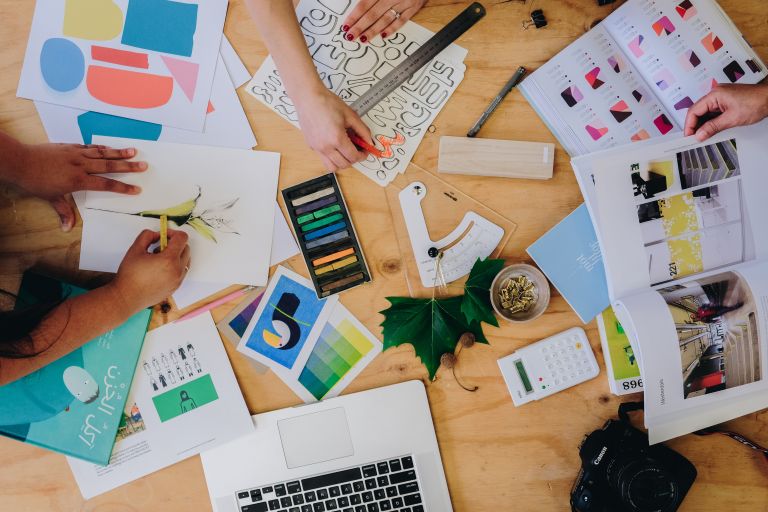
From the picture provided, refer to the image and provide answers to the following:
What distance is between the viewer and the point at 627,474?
2.99 feet

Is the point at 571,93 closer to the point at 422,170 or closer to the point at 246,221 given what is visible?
the point at 422,170

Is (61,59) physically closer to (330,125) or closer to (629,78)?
(330,125)

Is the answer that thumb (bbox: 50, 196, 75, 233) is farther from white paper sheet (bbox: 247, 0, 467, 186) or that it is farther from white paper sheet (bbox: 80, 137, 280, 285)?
white paper sheet (bbox: 247, 0, 467, 186)

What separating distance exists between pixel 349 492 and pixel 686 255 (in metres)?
0.70

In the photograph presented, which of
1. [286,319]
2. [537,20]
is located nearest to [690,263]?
[537,20]

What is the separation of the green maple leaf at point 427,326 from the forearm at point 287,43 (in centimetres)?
39

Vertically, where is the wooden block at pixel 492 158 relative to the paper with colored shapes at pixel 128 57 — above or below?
below

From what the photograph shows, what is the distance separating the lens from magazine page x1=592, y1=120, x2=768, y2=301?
92cm

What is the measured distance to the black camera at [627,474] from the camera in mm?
909

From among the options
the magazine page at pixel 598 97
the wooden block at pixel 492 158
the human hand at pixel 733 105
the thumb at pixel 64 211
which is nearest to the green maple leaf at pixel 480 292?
the wooden block at pixel 492 158

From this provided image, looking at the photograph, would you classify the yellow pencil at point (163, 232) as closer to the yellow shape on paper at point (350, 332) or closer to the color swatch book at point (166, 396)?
the color swatch book at point (166, 396)

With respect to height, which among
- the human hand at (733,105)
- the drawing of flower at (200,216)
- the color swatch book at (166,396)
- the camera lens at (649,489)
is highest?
the drawing of flower at (200,216)

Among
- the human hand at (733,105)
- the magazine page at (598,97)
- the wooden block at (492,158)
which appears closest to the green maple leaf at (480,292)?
the wooden block at (492,158)

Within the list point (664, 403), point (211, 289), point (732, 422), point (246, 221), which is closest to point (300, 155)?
point (246, 221)
